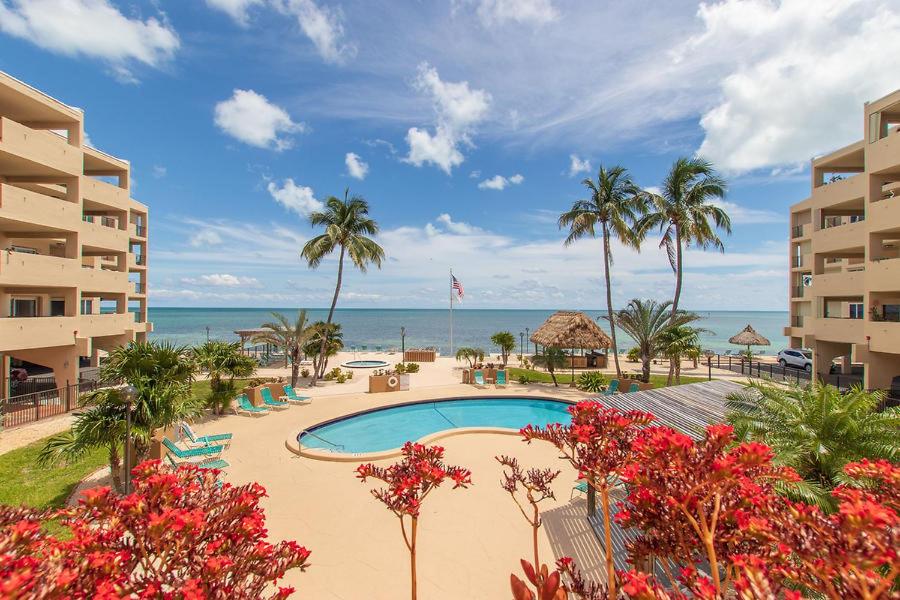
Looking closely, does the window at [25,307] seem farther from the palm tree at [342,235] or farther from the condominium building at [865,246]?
the condominium building at [865,246]

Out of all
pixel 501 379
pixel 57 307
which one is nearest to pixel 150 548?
pixel 501 379

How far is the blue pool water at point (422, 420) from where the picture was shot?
13.9m

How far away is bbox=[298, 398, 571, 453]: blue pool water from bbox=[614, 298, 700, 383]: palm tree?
253 inches

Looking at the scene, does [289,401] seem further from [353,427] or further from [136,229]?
[136,229]

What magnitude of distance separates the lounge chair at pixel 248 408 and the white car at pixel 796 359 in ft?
110

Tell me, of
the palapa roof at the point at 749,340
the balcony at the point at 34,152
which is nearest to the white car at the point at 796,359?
the palapa roof at the point at 749,340

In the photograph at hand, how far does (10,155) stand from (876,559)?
24.1 meters

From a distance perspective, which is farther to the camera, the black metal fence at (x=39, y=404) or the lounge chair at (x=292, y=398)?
the lounge chair at (x=292, y=398)

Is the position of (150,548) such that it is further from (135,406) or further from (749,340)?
(749,340)

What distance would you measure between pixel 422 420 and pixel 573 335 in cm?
1199

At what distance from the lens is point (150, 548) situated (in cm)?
285

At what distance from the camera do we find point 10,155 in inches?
571

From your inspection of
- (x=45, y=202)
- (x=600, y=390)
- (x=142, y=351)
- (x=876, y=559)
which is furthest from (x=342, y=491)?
(x=45, y=202)

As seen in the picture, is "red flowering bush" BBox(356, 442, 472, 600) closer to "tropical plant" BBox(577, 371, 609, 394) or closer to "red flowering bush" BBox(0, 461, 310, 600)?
"red flowering bush" BBox(0, 461, 310, 600)
